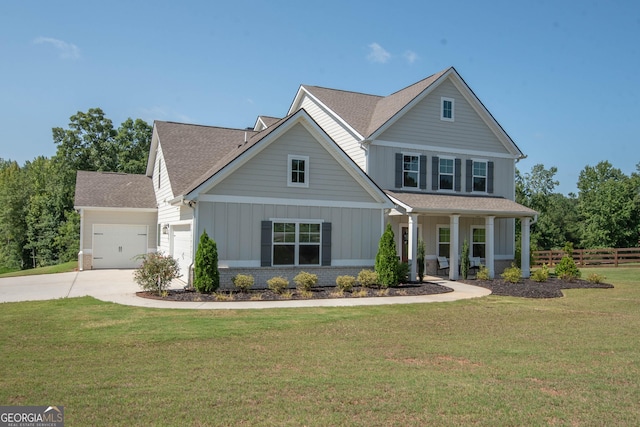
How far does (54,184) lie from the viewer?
154 ft

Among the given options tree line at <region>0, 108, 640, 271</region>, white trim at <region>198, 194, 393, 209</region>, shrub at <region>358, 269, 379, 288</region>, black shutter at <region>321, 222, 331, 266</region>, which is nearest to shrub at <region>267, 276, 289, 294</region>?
black shutter at <region>321, 222, 331, 266</region>

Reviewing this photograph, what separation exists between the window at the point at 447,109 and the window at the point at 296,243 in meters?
9.01

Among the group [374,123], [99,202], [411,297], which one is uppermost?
[374,123]

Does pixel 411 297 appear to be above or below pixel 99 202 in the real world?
below

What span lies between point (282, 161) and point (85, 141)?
106 ft

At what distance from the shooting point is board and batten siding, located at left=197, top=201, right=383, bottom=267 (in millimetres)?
16391

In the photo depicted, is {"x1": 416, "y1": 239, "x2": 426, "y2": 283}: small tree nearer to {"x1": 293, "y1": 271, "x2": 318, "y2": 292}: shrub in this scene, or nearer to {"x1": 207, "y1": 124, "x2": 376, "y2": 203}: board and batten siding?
{"x1": 207, "y1": 124, "x2": 376, "y2": 203}: board and batten siding

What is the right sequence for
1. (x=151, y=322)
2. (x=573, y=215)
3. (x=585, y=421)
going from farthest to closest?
(x=573, y=215) < (x=151, y=322) < (x=585, y=421)

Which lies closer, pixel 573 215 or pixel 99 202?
pixel 99 202

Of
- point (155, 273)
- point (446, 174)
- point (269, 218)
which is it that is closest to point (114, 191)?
point (155, 273)

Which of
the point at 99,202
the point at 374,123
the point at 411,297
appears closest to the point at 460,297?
the point at 411,297

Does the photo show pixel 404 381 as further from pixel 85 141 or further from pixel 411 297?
pixel 85 141

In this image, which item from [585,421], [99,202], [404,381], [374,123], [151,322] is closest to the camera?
[585,421]

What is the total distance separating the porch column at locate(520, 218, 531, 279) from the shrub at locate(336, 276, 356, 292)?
32.4ft
